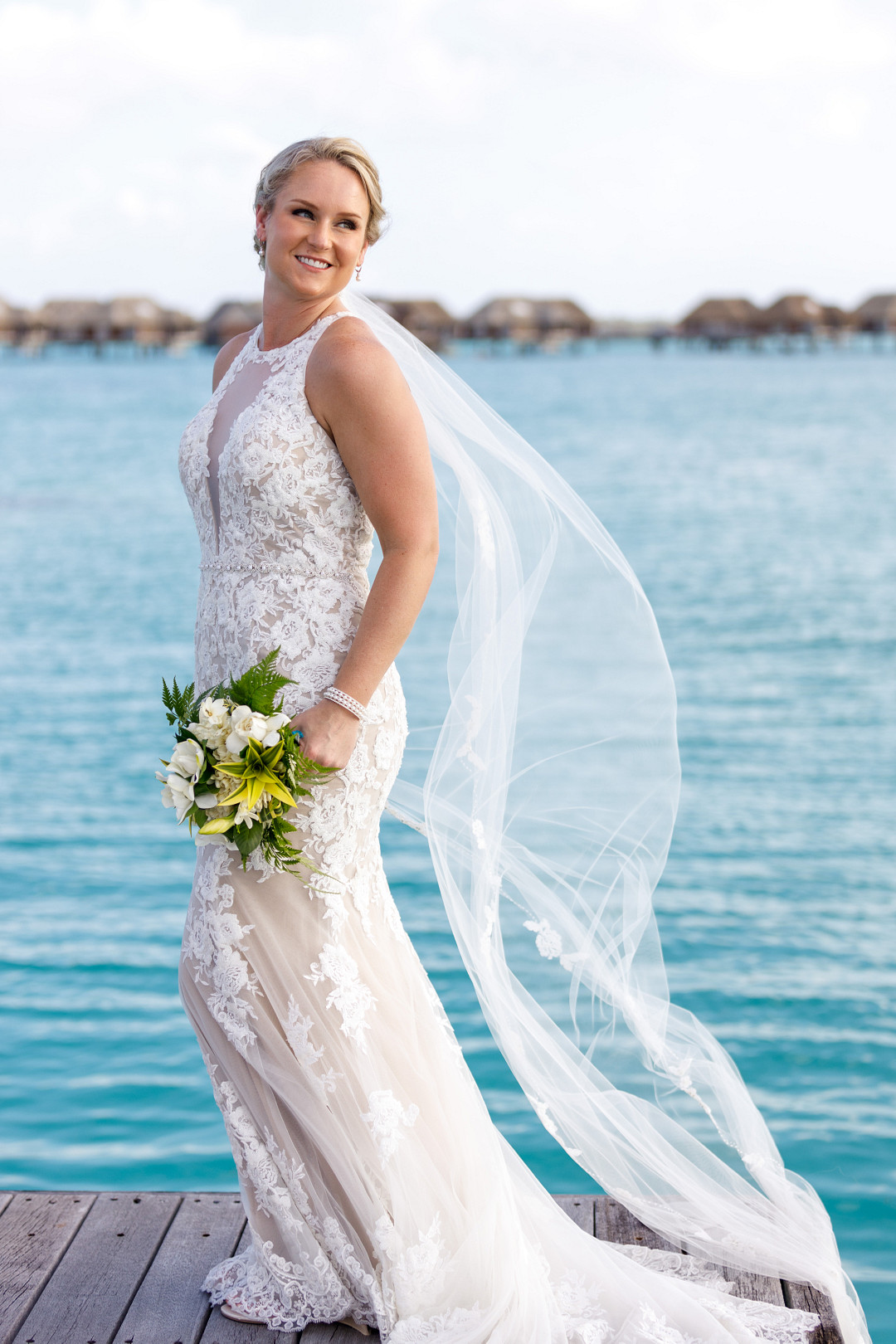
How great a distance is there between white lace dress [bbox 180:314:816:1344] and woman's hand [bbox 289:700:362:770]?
67mm

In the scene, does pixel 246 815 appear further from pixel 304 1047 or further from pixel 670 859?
pixel 670 859

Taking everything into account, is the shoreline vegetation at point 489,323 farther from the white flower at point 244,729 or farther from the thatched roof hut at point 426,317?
the white flower at point 244,729

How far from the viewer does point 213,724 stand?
7.36 ft

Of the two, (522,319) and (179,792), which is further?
(522,319)

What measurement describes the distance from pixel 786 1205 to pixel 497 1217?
677 millimetres

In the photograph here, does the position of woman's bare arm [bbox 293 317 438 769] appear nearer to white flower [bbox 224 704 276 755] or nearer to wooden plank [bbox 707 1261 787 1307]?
white flower [bbox 224 704 276 755]

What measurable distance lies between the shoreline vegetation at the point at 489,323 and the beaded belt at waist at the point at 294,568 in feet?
311

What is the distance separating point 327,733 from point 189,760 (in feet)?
0.82

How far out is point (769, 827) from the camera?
8.28 metres

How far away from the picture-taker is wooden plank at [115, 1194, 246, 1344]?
260 centimetres

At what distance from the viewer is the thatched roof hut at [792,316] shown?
352 feet

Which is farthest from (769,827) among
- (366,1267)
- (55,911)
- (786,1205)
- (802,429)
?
(802,429)

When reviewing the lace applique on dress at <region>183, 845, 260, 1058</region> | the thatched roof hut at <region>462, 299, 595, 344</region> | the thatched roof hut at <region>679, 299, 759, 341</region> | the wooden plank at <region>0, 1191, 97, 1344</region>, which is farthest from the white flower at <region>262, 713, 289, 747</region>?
the thatched roof hut at <region>679, 299, 759, 341</region>

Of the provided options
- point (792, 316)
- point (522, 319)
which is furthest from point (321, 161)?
point (522, 319)
